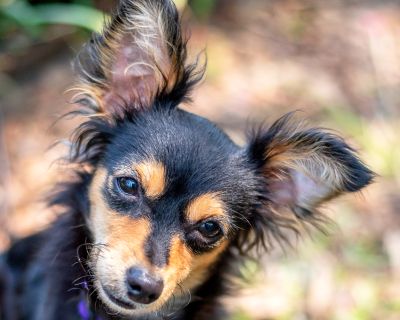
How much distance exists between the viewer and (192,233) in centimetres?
319

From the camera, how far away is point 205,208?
3170 millimetres

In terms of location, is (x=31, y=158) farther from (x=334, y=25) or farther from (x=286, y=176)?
(x=334, y=25)

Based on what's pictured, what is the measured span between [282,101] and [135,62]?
2.67m

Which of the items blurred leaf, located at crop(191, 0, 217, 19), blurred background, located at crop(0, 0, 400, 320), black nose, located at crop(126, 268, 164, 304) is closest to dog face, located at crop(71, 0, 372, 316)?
black nose, located at crop(126, 268, 164, 304)

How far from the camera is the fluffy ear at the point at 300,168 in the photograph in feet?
10.1

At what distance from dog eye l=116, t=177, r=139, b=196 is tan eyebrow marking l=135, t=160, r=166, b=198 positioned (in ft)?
0.20

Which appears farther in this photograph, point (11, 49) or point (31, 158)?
point (11, 49)

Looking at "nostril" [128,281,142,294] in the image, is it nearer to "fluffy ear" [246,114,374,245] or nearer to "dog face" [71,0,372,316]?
"dog face" [71,0,372,316]

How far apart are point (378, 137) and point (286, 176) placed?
7.67 ft

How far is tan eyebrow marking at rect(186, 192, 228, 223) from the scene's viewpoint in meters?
3.14

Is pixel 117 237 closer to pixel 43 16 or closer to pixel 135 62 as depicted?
pixel 135 62

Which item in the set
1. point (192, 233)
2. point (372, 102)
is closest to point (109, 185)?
point (192, 233)

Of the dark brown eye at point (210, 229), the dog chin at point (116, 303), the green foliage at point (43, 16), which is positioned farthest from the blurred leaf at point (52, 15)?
the dog chin at point (116, 303)

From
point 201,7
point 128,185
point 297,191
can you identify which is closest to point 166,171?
point 128,185
